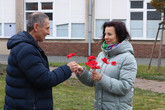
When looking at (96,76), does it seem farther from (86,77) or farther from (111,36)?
(111,36)

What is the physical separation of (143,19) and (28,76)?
16.3 meters

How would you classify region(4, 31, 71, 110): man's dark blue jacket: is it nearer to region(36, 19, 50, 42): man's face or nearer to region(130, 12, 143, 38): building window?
region(36, 19, 50, 42): man's face

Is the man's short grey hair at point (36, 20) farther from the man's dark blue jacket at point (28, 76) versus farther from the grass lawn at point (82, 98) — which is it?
the grass lawn at point (82, 98)

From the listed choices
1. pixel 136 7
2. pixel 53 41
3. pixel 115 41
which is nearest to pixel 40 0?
pixel 53 41

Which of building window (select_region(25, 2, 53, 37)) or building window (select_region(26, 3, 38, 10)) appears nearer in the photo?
building window (select_region(25, 2, 53, 37))

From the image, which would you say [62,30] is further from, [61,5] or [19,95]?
[19,95]

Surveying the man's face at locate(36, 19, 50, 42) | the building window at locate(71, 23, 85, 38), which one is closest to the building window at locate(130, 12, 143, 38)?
the building window at locate(71, 23, 85, 38)

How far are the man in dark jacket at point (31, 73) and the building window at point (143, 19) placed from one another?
624 inches

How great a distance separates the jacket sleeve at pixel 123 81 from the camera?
10.1 feet

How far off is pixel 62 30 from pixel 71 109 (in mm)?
13799

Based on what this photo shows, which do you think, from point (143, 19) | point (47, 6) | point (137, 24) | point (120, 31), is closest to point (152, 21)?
point (143, 19)

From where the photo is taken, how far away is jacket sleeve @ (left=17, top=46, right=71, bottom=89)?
2.77 m

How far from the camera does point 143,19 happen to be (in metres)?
18.4

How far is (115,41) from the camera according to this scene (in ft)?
10.8
